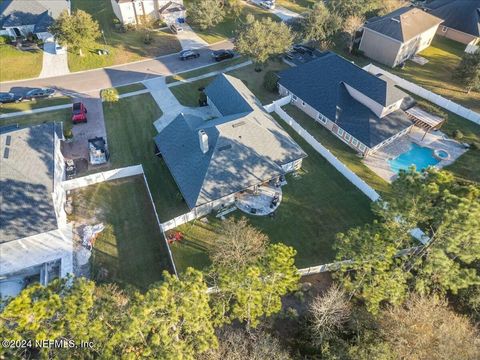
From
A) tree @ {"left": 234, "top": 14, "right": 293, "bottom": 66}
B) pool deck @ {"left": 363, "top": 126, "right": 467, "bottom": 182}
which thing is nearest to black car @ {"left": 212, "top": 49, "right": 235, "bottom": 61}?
tree @ {"left": 234, "top": 14, "right": 293, "bottom": 66}

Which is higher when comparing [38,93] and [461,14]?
[461,14]

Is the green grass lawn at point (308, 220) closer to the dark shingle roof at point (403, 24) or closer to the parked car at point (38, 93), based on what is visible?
the dark shingle roof at point (403, 24)

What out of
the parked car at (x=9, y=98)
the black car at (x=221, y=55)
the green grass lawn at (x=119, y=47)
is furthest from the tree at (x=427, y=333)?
the green grass lawn at (x=119, y=47)

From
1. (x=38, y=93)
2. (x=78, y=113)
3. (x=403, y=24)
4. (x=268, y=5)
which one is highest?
(x=403, y=24)

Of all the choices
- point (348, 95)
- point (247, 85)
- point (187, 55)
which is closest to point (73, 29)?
point (187, 55)

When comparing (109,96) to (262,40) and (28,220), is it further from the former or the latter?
(262,40)

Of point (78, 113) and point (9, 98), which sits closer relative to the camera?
point (78, 113)

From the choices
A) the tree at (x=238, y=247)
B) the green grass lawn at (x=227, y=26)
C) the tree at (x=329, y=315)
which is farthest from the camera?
the green grass lawn at (x=227, y=26)
